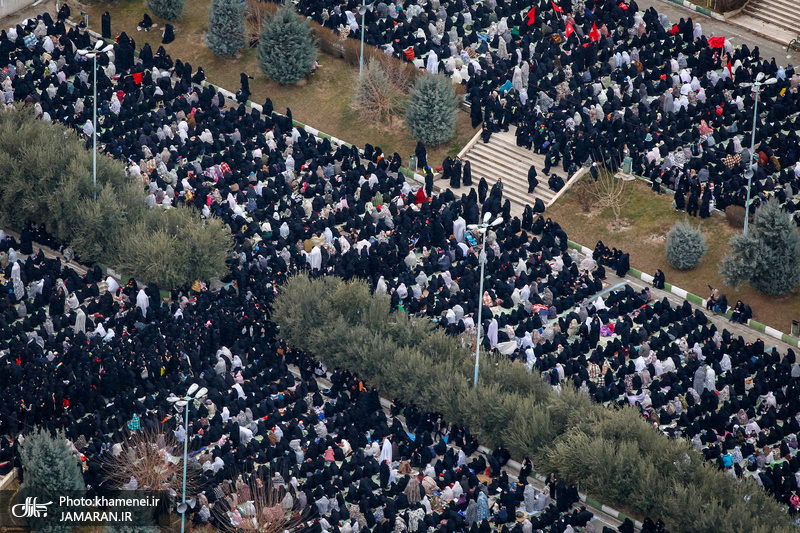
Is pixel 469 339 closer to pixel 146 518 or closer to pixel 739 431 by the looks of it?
pixel 739 431

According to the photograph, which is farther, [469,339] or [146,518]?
[469,339]

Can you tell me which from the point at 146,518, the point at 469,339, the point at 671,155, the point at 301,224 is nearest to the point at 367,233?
the point at 301,224

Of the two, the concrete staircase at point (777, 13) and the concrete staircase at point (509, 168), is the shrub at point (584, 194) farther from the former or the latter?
the concrete staircase at point (777, 13)

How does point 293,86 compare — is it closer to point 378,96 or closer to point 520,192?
point 378,96

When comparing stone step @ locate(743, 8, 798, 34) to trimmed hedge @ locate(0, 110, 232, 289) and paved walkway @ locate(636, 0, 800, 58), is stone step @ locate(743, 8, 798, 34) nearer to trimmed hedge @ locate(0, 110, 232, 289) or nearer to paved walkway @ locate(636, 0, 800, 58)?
paved walkway @ locate(636, 0, 800, 58)

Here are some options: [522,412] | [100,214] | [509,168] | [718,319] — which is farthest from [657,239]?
[100,214]
